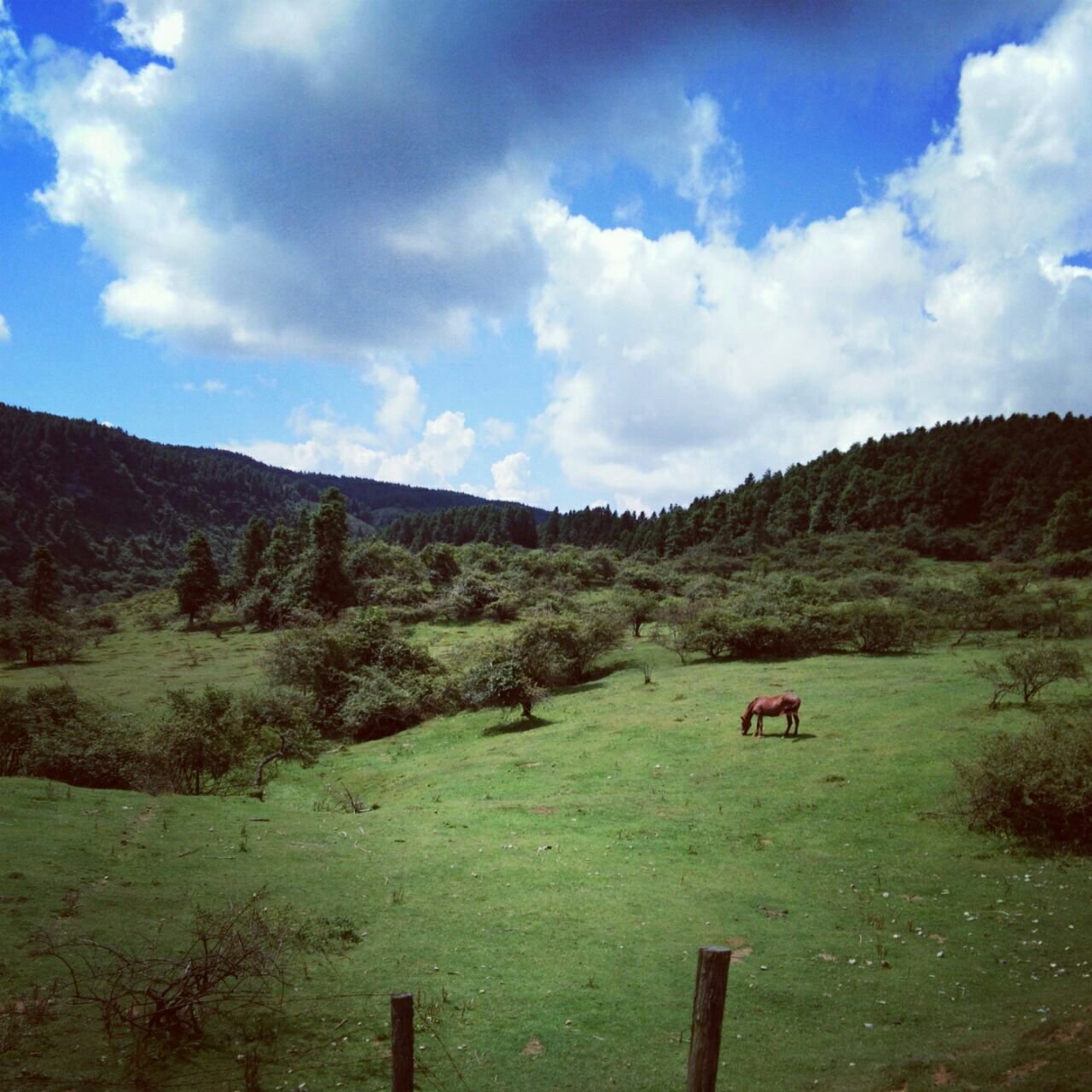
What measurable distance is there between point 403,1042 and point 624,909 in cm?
1046

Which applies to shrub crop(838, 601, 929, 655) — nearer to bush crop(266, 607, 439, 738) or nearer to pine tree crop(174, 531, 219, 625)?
bush crop(266, 607, 439, 738)

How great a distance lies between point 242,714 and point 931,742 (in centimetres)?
3261

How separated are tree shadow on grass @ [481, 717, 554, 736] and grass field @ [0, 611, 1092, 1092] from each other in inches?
354

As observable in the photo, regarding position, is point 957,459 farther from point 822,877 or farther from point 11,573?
point 11,573

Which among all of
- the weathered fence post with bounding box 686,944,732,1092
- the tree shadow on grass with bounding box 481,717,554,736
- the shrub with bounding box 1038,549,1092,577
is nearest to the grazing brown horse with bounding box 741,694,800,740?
the tree shadow on grass with bounding box 481,717,554,736

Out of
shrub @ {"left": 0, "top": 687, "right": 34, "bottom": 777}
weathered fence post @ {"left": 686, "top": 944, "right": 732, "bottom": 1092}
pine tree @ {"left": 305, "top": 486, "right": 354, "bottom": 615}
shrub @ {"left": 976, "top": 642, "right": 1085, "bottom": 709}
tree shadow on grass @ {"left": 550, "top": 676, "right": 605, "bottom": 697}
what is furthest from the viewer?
pine tree @ {"left": 305, "top": 486, "right": 354, "bottom": 615}

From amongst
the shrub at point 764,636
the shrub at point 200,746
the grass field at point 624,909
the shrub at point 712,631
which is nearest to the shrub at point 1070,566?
the shrub at point 764,636

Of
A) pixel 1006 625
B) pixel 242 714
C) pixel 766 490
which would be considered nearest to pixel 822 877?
pixel 242 714

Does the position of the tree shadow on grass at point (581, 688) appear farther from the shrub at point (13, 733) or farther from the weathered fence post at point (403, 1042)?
the weathered fence post at point (403, 1042)

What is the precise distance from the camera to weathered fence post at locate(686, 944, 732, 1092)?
6.52 m

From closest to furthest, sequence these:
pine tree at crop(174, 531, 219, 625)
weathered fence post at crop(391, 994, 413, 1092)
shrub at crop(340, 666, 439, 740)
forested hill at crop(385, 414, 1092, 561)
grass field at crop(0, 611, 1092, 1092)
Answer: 1. weathered fence post at crop(391, 994, 413, 1092)
2. grass field at crop(0, 611, 1092, 1092)
3. shrub at crop(340, 666, 439, 740)
4. pine tree at crop(174, 531, 219, 625)
5. forested hill at crop(385, 414, 1092, 561)

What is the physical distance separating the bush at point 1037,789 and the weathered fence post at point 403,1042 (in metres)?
19.9

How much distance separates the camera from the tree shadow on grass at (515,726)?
1626 inches

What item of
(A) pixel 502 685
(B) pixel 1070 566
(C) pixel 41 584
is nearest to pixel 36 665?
(C) pixel 41 584
